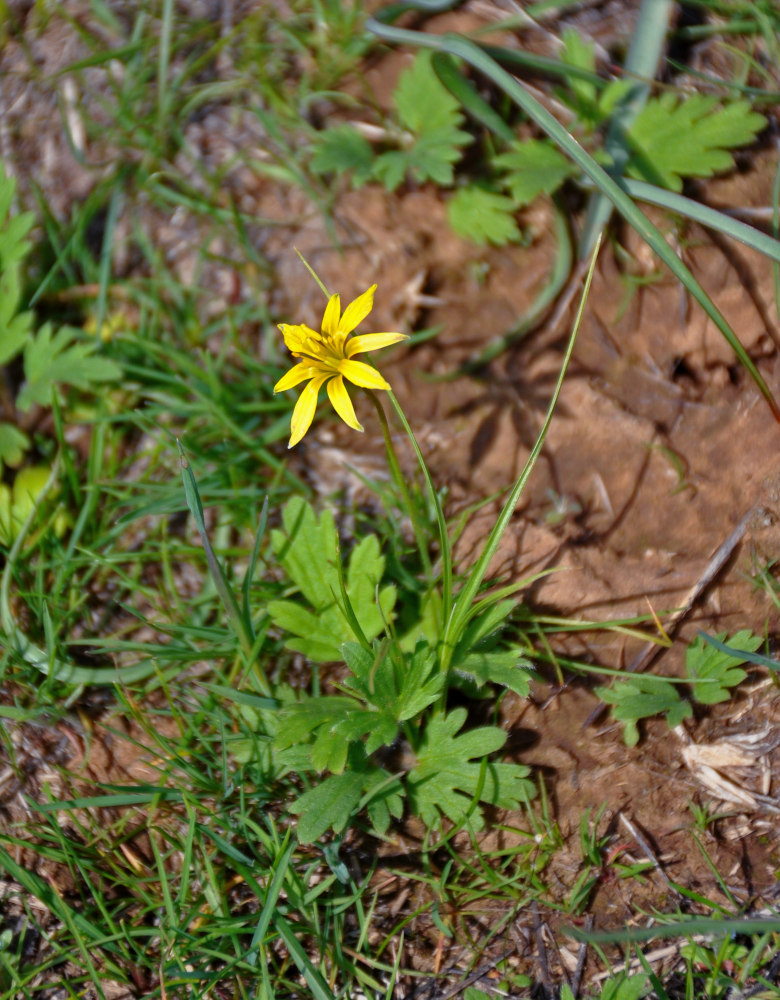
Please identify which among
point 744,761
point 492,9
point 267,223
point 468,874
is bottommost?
point 468,874

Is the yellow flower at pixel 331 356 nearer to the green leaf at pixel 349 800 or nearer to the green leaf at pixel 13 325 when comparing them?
the green leaf at pixel 349 800

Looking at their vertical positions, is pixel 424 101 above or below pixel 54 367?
above

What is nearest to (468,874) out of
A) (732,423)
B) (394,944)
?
(394,944)

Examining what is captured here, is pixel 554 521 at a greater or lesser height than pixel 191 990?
greater

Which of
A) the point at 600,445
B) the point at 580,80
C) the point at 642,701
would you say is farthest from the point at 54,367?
the point at 642,701

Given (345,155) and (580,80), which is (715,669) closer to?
(580,80)

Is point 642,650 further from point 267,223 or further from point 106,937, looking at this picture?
point 267,223

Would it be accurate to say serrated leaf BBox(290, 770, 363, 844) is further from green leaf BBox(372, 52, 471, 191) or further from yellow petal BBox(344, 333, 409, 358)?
green leaf BBox(372, 52, 471, 191)
